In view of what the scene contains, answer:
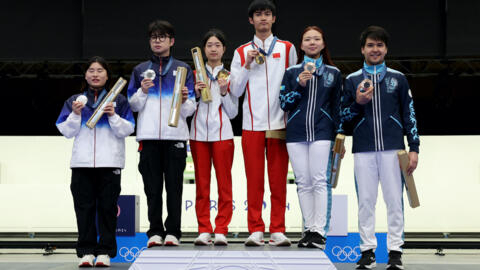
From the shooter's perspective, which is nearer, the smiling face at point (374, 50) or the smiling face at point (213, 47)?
the smiling face at point (374, 50)

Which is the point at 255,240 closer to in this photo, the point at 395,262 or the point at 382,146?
the point at 395,262

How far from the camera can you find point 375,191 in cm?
441

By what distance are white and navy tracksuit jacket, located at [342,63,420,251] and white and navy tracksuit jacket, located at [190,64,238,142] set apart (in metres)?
0.93

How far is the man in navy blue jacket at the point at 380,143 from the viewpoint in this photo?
4.34m

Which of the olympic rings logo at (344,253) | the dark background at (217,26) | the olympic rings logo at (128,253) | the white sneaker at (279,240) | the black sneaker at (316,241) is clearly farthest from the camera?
the dark background at (217,26)

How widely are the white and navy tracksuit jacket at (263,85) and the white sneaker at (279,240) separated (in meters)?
0.85

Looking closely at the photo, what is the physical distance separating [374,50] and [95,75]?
2307 millimetres

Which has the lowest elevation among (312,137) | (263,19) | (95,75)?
(312,137)

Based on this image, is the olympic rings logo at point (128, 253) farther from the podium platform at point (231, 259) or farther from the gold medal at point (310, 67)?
the gold medal at point (310, 67)

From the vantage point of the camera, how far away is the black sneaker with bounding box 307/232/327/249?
13.9 feet

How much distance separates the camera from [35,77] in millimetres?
11578

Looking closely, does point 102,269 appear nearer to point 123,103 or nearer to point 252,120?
point 123,103

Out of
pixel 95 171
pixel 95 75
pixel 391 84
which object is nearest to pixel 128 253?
pixel 95 171

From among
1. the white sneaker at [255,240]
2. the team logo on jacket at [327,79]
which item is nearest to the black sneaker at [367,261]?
the white sneaker at [255,240]
